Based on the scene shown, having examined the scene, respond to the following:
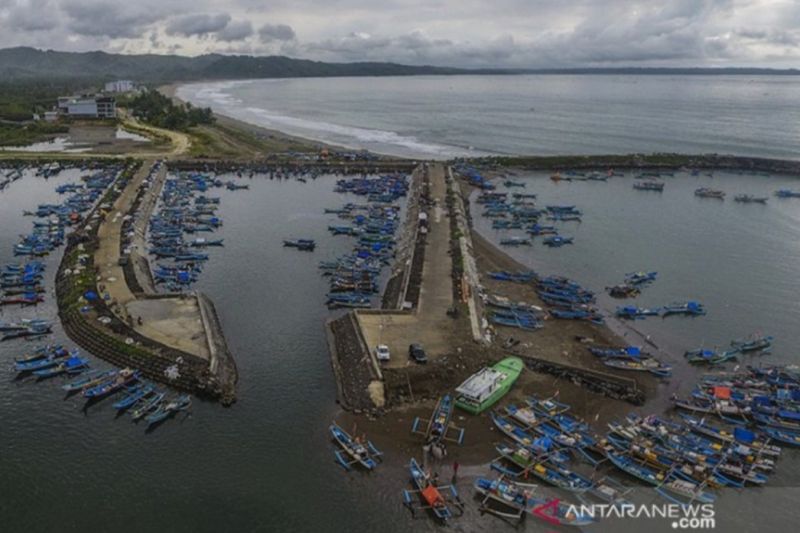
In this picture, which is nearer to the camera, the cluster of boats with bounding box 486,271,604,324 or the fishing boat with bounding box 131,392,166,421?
the fishing boat with bounding box 131,392,166,421

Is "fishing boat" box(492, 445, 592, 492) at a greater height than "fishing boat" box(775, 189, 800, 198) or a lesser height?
lesser

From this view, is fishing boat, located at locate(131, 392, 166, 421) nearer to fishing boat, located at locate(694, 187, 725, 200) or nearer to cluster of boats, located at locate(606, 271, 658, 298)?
cluster of boats, located at locate(606, 271, 658, 298)

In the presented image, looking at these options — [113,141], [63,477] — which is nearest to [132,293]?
[63,477]

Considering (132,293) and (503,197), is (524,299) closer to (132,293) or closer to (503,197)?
(132,293)

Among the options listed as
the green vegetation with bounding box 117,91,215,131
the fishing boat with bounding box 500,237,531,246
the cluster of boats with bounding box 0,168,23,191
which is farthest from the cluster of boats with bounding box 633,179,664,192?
the cluster of boats with bounding box 0,168,23,191

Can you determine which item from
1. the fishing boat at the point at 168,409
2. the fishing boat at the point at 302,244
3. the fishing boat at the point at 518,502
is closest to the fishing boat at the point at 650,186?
the fishing boat at the point at 302,244

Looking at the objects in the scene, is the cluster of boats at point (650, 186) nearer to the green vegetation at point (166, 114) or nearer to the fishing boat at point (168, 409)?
the fishing boat at point (168, 409)

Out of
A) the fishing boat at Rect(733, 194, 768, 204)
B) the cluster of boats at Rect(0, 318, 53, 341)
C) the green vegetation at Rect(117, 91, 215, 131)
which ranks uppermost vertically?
the green vegetation at Rect(117, 91, 215, 131)
